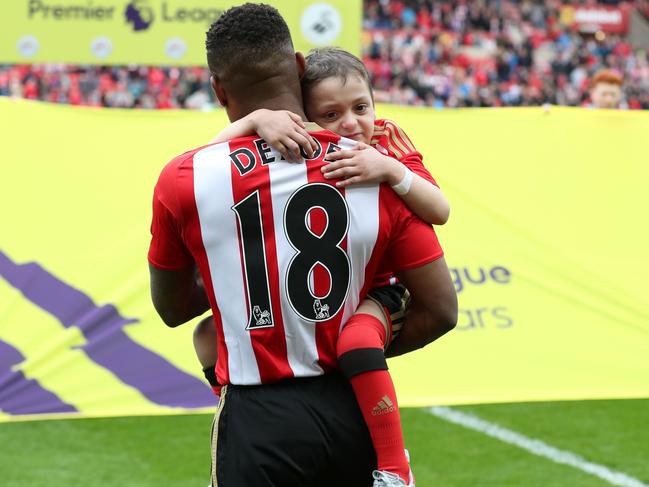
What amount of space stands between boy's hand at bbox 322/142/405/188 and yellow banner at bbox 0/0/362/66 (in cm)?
549

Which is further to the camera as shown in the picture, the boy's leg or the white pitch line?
the white pitch line

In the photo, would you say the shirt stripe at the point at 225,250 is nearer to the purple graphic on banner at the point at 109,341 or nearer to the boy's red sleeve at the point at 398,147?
the boy's red sleeve at the point at 398,147

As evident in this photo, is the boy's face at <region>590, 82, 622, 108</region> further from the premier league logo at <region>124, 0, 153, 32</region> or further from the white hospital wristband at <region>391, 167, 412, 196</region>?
the white hospital wristband at <region>391, 167, 412, 196</region>

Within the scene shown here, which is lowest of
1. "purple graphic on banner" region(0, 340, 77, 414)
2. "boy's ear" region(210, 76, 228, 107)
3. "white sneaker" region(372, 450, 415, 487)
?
"purple graphic on banner" region(0, 340, 77, 414)

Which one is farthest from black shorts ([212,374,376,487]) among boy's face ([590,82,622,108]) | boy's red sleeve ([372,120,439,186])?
boy's face ([590,82,622,108])

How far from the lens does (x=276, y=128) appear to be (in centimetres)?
215

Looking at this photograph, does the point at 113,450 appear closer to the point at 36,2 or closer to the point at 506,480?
the point at 506,480

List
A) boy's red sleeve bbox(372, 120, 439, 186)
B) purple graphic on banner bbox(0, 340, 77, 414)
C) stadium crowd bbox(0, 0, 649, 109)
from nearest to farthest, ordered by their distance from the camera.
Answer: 1. boy's red sleeve bbox(372, 120, 439, 186)
2. purple graphic on banner bbox(0, 340, 77, 414)
3. stadium crowd bbox(0, 0, 649, 109)

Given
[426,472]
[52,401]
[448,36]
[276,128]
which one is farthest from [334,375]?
[448,36]

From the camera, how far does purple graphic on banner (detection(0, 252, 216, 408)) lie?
5211 mm

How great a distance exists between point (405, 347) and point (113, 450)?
3334 mm

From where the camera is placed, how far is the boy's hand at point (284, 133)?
7.02 feet

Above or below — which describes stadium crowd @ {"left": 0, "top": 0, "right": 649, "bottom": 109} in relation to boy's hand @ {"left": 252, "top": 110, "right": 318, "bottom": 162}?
below

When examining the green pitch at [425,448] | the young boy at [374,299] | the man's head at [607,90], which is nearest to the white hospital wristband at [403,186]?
the young boy at [374,299]
